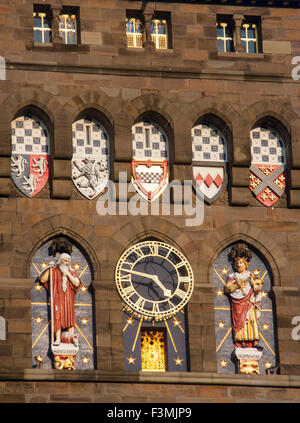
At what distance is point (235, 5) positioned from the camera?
5484 centimetres

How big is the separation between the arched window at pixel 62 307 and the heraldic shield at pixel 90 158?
1164 millimetres

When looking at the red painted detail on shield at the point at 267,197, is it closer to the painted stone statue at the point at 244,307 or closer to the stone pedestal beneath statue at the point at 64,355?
the painted stone statue at the point at 244,307

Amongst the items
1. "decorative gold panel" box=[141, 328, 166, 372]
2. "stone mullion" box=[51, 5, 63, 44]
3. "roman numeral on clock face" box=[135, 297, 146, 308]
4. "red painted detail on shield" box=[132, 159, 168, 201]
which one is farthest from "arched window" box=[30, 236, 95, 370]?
"stone mullion" box=[51, 5, 63, 44]

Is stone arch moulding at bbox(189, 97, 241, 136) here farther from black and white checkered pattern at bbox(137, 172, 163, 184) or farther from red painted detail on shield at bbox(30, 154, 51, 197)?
red painted detail on shield at bbox(30, 154, 51, 197)

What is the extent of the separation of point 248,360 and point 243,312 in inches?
38.4

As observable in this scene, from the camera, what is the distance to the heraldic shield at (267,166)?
53844 mm

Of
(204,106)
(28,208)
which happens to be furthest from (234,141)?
(28,208)

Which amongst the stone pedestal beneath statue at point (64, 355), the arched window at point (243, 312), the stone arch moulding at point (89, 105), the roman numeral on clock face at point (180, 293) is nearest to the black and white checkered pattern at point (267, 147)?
the arched window at point (243, 312)

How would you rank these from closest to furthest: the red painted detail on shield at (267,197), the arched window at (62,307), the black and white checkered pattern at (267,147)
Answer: the arched window at (62,307), the red painted detail on shield at (267,197), the black and white checkered pattern at (267,147)

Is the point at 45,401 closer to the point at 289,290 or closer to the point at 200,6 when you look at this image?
the point at 289,290

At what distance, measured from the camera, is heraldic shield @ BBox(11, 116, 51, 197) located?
53.0 meters

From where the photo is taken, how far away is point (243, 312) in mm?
52875

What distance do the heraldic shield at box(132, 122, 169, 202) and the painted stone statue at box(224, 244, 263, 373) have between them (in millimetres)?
1882

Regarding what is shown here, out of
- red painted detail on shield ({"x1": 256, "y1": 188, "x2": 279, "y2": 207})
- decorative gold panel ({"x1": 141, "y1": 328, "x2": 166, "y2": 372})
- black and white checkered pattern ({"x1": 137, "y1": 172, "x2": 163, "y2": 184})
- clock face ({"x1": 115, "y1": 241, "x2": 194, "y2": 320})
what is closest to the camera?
decorative gold panel ({"x1": 141, "y1": 328, "x2": 166, "y2": 372})
